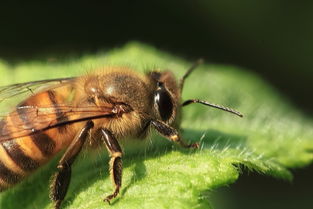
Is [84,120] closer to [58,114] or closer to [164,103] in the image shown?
[58,114]

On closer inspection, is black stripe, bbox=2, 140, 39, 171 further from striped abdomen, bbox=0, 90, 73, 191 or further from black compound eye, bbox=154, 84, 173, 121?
black compound eye, bbox=154, 84, 173, 121

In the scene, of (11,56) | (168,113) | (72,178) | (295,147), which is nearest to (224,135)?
(295,147)

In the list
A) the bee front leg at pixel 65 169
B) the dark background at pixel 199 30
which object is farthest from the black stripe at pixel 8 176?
the dark background at pixel 199 30

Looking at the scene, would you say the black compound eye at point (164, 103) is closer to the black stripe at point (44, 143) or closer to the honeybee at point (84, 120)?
the honeybee at point (84, 120)

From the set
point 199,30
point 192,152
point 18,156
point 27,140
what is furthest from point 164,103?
point 199,30

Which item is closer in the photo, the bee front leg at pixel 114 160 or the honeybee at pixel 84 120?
the bee front leg at pixel 114 160

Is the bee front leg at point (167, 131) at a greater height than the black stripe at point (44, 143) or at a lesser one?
greater
